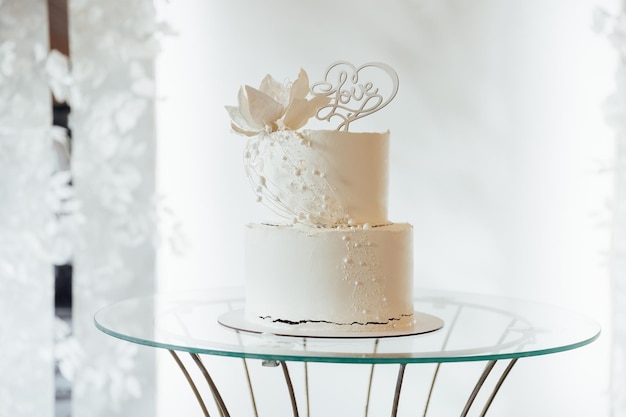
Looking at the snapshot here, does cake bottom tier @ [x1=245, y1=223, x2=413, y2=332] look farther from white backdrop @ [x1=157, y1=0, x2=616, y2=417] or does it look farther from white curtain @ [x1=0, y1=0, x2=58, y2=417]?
white curtain @ [x1=0, y1=0, x2=58, y2=417]

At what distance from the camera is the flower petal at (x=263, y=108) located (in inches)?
61.1

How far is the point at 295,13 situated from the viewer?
2639 mm

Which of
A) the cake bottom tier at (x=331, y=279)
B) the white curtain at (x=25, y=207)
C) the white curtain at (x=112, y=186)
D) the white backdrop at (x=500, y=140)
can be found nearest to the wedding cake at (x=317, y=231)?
the cake bottom tier at (x=331, y=279)

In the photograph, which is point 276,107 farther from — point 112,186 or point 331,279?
point 112,186

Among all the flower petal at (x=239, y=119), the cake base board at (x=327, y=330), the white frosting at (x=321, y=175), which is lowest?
the cake base board at (x=327, y=330)

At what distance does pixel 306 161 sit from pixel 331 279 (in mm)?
232

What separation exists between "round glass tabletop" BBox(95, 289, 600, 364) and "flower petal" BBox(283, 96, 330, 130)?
42 cm

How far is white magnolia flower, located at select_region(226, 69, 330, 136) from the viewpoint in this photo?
5.15ft

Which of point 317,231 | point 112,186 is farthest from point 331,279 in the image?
point 112,186

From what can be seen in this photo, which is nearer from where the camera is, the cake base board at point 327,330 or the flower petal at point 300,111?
the cake base board at point 327,330

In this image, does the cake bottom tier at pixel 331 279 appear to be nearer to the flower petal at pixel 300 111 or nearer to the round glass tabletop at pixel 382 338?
the round glass tabletop at pixel 382 338

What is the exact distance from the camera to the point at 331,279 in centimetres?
152

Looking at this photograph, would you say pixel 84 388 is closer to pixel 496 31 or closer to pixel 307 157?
pixel 307 157

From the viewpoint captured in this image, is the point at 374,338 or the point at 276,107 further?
the point at 276,107
